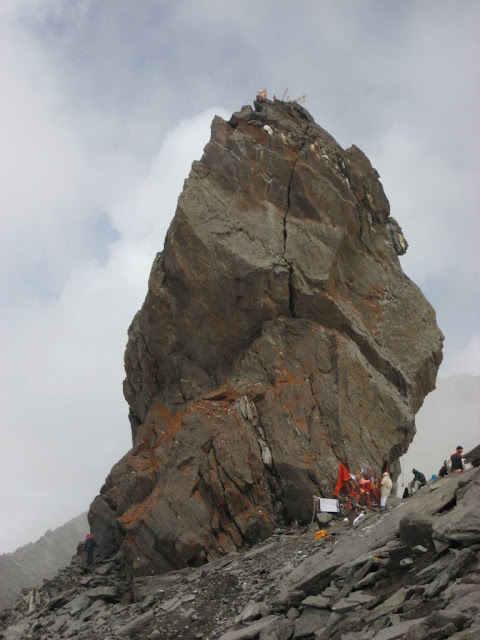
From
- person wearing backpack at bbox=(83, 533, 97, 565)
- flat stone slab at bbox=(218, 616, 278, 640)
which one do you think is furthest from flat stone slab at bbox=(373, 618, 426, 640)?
person wearing backpack at bbox=(83, 533, 97, 565)

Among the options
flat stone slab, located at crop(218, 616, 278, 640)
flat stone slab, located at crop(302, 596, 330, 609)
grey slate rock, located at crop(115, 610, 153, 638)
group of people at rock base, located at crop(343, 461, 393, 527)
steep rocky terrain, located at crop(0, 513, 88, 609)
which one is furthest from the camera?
steep rocky terrain, located at crop(0, 513, 88, 609)

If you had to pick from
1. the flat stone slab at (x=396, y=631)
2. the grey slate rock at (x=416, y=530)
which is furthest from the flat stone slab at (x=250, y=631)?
the flat stone slab at (x=396, y=631)

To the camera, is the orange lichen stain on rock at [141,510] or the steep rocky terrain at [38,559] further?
the steep rocky terrain at [38,559]

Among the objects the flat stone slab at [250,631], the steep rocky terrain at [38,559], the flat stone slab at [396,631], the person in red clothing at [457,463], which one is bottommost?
the flat stone slab at [396,631]

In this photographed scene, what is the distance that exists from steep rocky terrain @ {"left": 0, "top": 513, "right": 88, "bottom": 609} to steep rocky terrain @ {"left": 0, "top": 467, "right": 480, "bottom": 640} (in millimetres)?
32072

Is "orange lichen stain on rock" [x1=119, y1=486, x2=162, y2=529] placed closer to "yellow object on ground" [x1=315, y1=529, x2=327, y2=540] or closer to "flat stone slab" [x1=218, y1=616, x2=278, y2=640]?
"yellow object on ground" [x1=315, y1=529, x2=327, y2=540]

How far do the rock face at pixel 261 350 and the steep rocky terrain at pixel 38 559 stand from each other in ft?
97.1

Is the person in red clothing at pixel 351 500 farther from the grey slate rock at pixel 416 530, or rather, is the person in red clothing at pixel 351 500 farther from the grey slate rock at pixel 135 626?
the grey slate rock at pixel 135 626

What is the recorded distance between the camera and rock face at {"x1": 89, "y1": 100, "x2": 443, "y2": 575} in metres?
25.5

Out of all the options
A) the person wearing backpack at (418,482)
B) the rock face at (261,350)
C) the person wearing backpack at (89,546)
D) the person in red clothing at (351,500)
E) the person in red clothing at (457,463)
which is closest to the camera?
the person in red clothing at (351,500)

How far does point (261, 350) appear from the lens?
94.9 feet

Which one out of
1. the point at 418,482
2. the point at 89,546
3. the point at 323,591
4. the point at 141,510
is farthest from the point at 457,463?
the point at 89,546

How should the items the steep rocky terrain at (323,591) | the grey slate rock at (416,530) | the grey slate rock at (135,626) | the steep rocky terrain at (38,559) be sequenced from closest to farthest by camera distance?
1. the steep rocky terrain at (323,591)
2. the grey slate rock at (416,530)
3. the grey slate rock at (135,626)
4. the steep rocky terrain at (38,559)

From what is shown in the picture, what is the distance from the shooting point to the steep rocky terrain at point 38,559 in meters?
57.2
